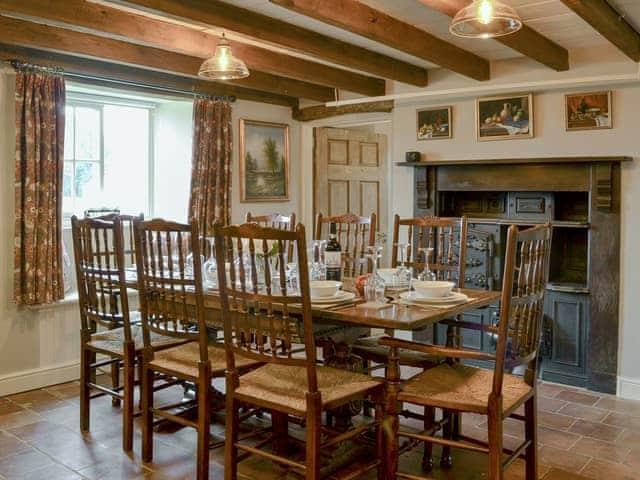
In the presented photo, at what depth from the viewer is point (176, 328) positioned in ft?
9.67

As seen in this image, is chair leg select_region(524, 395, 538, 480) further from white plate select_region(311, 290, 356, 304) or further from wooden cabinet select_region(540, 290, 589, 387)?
wooden cabinet select_region(540, 290, 589, 387)

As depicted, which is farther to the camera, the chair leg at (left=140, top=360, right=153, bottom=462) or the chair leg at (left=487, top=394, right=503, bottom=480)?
the chair leg at (left=140, top=360, right=153, bottom=462)

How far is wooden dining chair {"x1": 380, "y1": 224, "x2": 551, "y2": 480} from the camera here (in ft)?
7.55

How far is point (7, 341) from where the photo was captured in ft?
13.3

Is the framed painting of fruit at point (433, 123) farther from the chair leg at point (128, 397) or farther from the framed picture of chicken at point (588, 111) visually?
the chair leg at point (128, 397)

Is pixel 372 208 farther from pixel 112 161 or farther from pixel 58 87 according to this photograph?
pixel 58 87

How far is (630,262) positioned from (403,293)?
81.9 inches

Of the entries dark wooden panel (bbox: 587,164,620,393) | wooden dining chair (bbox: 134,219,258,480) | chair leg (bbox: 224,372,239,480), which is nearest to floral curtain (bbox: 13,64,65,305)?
wooden dining chair (bbox: 134,219,258,480)

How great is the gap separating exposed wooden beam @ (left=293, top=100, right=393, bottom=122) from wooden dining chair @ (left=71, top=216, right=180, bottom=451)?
279cm

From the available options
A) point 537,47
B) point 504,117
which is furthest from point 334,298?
point 504,117

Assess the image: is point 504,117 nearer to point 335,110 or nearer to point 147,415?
point 335,110

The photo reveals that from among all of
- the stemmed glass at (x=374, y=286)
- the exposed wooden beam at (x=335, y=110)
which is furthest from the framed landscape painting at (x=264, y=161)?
the stemmed glass at (x=374, y=286)

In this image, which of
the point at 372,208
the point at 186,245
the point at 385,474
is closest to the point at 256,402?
the point at 385,474

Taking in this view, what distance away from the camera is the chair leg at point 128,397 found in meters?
3.14
